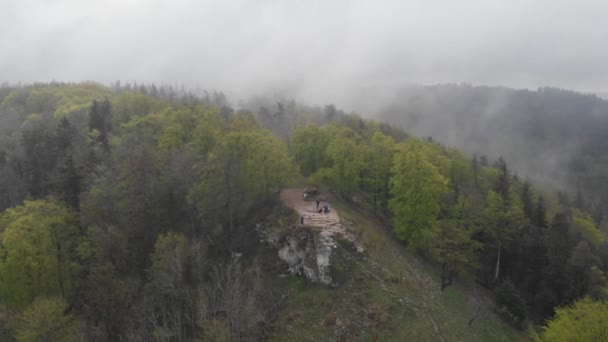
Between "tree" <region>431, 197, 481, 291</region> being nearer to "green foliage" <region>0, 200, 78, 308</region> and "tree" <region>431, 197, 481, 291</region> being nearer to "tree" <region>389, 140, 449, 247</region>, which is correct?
"tree" <region>389, 140, 449, 247</region>

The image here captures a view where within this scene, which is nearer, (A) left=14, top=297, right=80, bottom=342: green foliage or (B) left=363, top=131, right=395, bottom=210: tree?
(A) left=14, top=297, right=80, bottom=342: green foliage

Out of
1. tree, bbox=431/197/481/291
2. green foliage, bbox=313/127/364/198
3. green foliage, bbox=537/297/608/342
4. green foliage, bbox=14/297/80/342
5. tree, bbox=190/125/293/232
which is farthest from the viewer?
green foliage, bbox=313/127/364/198

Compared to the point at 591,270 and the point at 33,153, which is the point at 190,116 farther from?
the point at 591,270

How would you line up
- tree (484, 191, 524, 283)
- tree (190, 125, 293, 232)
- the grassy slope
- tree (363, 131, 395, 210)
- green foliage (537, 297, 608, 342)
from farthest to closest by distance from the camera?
tree (363, 131, 395, 210) → tree (484, 191, 524, 283) → tree (190, 125, 293, 232) → the grassy slope → green foliage (537, 297, 608, 342)

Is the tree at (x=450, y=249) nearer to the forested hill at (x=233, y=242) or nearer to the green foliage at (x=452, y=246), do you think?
the green foliage at (x=452, y=246)

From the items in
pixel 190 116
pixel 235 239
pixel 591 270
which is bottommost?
pixel 591 270

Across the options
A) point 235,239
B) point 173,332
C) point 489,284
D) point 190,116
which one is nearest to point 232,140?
point 235,239

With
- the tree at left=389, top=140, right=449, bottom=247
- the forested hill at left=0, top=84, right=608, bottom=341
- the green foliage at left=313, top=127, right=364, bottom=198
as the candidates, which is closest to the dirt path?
the forested hill at left=0, top=84, right=608, bottom=341
